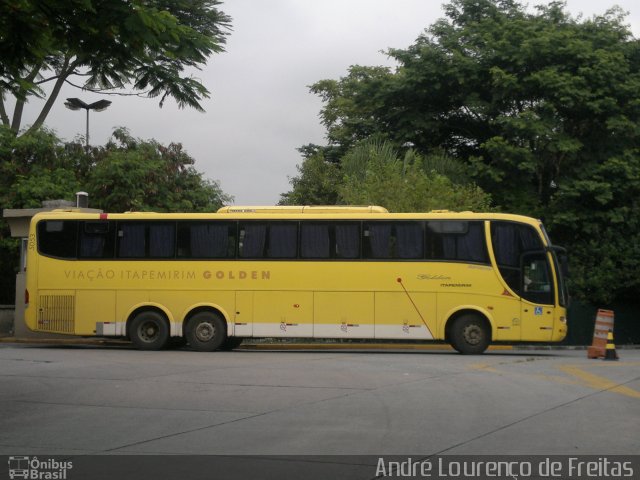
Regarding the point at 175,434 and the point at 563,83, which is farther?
the point at 563,83

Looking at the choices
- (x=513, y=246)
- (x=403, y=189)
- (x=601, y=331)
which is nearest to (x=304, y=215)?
(x=513, y=246)

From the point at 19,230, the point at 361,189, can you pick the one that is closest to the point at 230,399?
the point at 19,230

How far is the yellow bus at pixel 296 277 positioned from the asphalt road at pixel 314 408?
13.9ft

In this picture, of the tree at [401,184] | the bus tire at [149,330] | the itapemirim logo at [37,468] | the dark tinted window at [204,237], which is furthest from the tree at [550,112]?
the itapemirim logo at [37,468]

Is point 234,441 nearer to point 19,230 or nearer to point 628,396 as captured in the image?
point 628,396

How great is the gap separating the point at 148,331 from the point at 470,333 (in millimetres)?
7806

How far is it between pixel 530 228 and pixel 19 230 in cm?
1401

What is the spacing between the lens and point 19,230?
2569 centimetres

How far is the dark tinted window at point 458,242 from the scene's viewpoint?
2161cm

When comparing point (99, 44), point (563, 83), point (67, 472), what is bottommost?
point (67, 472)

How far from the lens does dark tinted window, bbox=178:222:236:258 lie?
2231 centimetres

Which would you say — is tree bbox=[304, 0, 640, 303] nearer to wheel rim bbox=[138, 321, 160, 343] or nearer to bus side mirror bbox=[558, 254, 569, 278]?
bus side mirror bbox=[558, 254, 569, 278]

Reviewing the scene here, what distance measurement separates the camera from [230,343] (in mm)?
23641

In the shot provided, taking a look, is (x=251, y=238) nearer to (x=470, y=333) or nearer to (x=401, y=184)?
(x=470, y=333)
